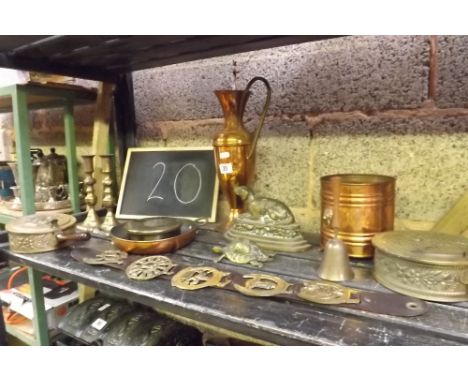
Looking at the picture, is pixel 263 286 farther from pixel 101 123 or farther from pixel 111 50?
pixel 101 123

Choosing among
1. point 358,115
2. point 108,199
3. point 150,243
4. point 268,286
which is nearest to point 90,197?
point 108,199

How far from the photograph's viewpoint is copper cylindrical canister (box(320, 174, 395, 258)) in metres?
0.65

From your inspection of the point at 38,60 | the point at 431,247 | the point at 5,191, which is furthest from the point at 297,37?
the point at 5,191

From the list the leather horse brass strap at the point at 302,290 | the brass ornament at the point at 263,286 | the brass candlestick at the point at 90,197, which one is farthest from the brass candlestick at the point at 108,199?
the brass ornament at the point at 263,286

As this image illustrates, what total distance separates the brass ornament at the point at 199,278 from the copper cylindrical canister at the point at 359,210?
Result: 23 cm

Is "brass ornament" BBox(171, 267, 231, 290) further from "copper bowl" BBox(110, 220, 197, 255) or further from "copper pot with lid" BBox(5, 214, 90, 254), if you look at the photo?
"copper pot with lid" BBox(5, 214, 90, 254)

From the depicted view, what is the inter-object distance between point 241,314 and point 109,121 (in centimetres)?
84

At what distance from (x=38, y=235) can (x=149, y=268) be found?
0.30 m

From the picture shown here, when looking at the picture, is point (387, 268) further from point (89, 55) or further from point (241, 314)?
point (89, 55)

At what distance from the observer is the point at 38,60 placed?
0.90 meters

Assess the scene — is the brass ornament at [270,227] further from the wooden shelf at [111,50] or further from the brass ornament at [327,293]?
the wooden shelf at [111,50]

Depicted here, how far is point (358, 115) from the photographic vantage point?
2.70 ft

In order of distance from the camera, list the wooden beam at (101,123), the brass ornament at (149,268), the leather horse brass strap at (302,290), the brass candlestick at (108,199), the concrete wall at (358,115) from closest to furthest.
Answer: the leather horse brass strap at (302,290)
the brass ornament at (149,268)
the concrete wall at (358,115)
the brass candlestick at (108,199)
the wooden beam at (101,123)

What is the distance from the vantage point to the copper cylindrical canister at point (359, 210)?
0.65 metres
